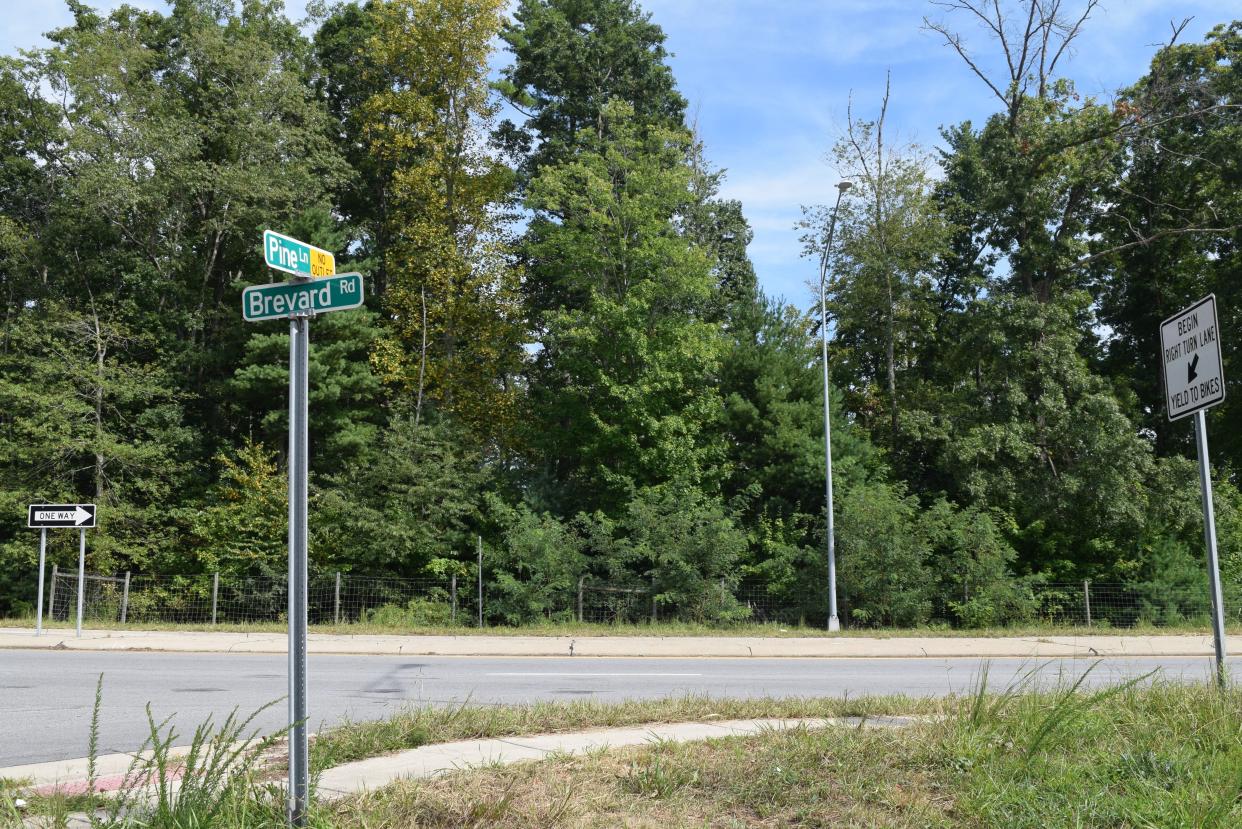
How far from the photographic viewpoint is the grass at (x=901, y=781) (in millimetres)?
4848

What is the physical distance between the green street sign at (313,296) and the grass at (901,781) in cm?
261

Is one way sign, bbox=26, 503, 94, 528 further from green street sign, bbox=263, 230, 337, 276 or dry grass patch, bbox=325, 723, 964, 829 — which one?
green street sign, bbox=263, 230, 337, 276

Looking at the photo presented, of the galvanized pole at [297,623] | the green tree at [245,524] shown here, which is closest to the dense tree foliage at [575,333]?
the green tree at [245,524]

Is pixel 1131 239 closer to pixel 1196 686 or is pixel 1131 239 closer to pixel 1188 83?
pixel 1188 83

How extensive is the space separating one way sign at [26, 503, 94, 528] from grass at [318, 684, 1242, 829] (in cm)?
1703

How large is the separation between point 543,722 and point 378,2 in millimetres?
34178

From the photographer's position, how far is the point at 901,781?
5.46 meters

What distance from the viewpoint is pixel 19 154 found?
34.5 m

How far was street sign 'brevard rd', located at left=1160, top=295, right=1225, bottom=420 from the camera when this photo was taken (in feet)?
22.4

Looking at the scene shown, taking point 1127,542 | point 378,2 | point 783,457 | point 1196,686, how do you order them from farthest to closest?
point 378,2, point 783,457, point 1127,542, point 1196,686

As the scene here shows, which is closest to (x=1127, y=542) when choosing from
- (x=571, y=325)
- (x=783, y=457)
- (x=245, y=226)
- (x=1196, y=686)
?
(x=783, y=457)

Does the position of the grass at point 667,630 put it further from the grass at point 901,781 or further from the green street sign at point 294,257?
the green street sign at point 294,257

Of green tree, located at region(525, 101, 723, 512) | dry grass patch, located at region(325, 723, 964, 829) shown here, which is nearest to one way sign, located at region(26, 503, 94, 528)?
green tree, located at region(525, 101, 723, 512)

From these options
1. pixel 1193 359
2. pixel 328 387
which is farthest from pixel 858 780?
pixel 328 387
